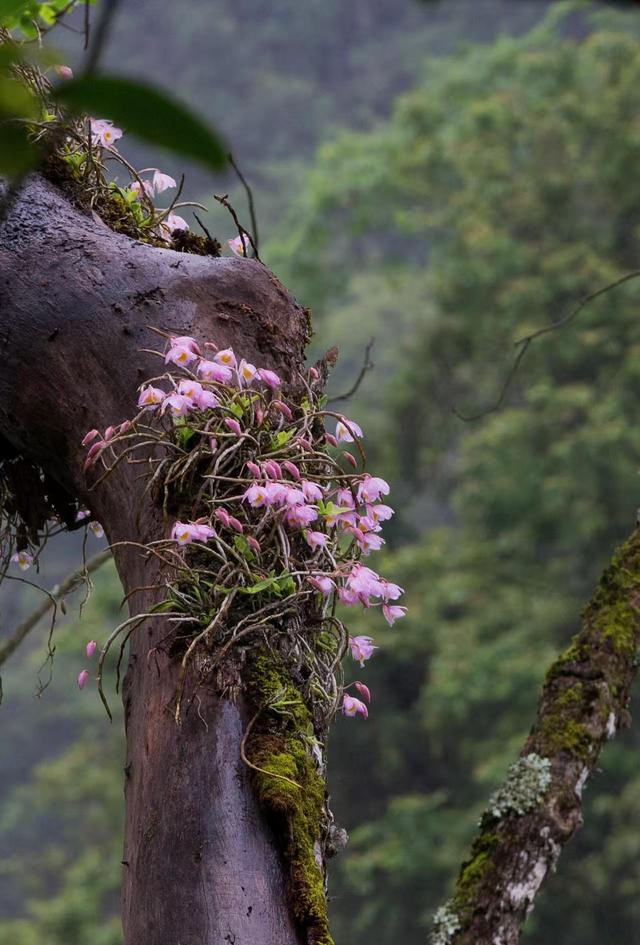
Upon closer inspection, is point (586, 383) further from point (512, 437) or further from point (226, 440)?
point (226, 440)

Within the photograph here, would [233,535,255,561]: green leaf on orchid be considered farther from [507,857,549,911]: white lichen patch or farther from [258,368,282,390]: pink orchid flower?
[507,857,549,911]: white lichen patch

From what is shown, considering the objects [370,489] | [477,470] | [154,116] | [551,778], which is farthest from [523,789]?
[477,470]

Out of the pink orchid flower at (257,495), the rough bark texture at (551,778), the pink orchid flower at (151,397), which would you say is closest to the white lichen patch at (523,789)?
the rough bark texture at (551,778)

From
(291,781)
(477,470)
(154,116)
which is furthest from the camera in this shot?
(477,470)

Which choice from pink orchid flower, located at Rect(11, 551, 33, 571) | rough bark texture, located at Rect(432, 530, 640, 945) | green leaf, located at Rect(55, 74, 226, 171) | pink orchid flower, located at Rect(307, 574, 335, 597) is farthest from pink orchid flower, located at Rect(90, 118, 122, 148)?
green leaf, located at Rect(55, 74, 226, 171)

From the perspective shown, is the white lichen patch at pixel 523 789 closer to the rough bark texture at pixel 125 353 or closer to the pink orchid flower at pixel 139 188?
the rough bark texture at pixel 125 353

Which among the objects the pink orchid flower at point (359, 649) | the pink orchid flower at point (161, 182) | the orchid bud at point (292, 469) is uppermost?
the pink orchid flower at point (161, 182)

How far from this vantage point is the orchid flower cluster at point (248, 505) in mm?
966

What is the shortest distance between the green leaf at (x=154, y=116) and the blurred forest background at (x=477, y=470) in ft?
22.4

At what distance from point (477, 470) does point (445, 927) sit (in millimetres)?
8432

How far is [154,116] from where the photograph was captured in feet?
0.82

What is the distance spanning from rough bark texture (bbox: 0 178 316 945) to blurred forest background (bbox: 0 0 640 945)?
5935 mm

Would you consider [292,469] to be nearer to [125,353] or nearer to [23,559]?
[125,353]

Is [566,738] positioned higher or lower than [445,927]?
higher
